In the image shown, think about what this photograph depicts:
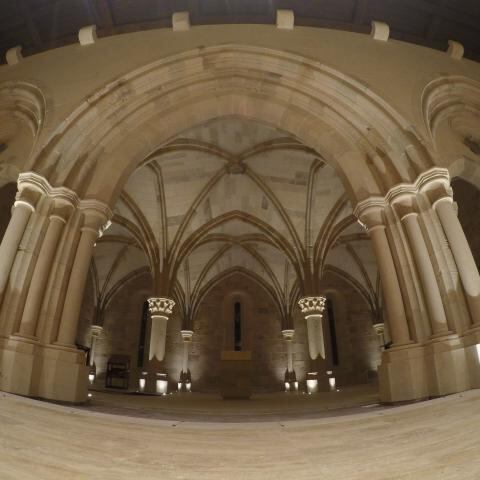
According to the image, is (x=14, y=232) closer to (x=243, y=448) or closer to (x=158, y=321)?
(x=243, y=448)

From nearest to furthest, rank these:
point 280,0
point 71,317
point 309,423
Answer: point 309,423 → point 71,317 → point 280,0

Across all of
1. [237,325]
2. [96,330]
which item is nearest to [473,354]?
[237,325]

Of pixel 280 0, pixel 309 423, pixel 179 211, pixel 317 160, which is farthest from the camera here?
pixel 179 211

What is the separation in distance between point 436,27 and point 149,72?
5.19m

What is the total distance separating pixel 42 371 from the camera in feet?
15.3

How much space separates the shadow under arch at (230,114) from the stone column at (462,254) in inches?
28.8

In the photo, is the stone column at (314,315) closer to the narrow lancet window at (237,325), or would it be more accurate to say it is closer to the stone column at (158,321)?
the stone column at (158,321)

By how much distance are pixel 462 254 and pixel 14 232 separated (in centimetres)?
601

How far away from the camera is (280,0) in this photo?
6867 mm

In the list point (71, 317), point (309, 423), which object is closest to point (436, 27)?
A: point (309, 423)

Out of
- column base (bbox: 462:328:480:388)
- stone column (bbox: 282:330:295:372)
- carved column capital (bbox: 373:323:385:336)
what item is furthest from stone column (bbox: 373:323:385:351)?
column base (bbox: 462:328:480:388)

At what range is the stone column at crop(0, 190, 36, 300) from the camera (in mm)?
4926

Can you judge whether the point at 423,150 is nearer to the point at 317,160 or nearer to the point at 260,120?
the point at 260,120

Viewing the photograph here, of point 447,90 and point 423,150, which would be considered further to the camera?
point 447,90
